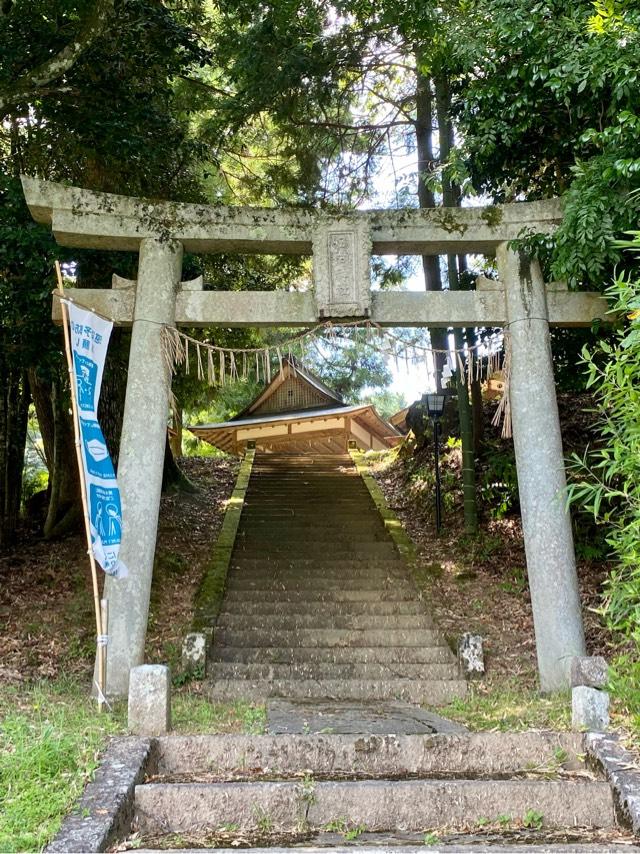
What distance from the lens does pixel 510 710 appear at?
573cm

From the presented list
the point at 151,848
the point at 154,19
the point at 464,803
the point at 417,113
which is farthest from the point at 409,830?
the point at 417,113

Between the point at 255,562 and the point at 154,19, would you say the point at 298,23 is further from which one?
the point at 255,562

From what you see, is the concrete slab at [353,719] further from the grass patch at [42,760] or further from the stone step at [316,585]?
the stone step at [316,585]

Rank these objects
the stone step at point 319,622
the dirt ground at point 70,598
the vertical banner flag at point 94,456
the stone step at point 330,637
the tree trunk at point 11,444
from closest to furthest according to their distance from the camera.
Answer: the vertical banner flag at point 94,456 < the dirt ground at point 70,598 < the stone step at point 330,637 < the stone step at point 319,622 < the tree trunk at point 11,444

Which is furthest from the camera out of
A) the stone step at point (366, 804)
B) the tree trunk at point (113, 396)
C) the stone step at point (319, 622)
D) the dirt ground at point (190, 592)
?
the tree trunk at point (113, 396)

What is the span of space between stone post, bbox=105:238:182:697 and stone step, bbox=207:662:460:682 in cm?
100

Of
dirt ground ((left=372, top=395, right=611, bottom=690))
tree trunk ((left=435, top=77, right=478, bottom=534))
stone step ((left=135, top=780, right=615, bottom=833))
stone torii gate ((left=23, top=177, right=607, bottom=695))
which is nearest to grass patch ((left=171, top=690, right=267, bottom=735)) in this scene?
stone step ((left=135, top=780, right=615, bottom=833))

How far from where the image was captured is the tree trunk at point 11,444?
9812mm

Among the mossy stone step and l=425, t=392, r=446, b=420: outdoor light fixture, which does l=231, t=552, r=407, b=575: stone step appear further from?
l=425, t=392, r=446, b=420: outdoor light fixture

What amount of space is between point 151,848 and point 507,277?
567cm

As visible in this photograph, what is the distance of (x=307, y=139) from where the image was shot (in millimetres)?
12164

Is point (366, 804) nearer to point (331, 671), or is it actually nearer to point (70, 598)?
point (331, 671)

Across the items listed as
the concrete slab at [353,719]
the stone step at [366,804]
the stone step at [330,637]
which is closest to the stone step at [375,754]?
the concrete slab at [353,719]

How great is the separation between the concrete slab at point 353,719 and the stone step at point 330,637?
1472 mm
